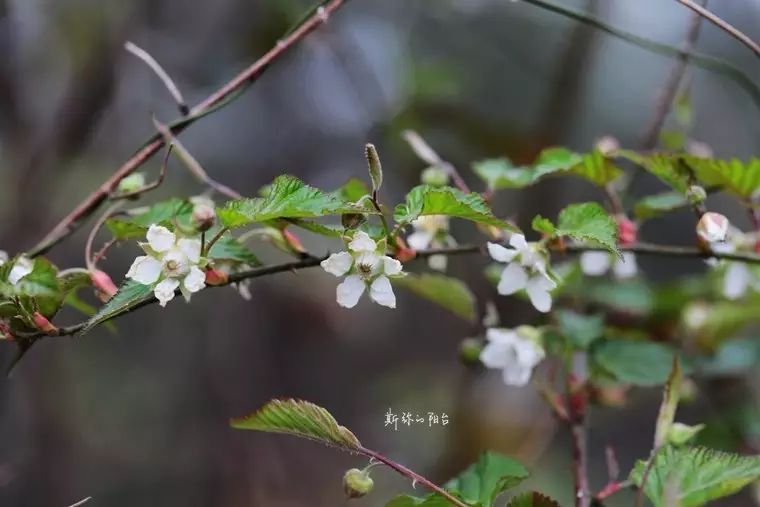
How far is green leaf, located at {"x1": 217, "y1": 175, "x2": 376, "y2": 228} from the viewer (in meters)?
0.45

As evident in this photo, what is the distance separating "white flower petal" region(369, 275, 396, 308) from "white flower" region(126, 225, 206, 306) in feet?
0.36

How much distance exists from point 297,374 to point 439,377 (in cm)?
37

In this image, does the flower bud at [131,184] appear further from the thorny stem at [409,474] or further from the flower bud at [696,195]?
the flower bud at [696,195]

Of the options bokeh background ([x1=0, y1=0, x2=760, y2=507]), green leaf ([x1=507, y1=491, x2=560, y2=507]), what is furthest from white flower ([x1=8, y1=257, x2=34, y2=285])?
bokeh background ([x1=0, y1=0, x2=760, y2=507])

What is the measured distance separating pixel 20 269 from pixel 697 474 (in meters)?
0.46

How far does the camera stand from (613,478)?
0.58 metres

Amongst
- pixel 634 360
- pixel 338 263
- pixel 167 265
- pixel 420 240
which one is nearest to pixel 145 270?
pixel 167 265

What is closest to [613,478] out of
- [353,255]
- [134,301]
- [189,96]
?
[353,255]

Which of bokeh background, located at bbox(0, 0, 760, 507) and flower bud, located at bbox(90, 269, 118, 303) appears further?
bokeh background, located at bbox(0, 0, 760, 507)

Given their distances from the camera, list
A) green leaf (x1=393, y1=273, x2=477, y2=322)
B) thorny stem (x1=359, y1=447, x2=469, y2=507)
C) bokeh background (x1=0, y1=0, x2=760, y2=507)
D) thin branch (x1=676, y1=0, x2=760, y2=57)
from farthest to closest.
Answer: bokeh background (x1=0, y1=0, x2=760, y2=507) < green leaf (x1=393, y1=273, x2=477, y2=322) < thin branch (x1=676, y1=0, x2=760, y2=57) < thorny stem (x1=359, y1=447, x2=469, y2=507)

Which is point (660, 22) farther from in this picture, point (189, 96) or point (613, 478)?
point (613, 478)

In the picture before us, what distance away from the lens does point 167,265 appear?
0.47 metres

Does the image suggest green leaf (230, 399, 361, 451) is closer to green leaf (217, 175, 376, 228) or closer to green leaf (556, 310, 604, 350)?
green leaf (217, 175, 376, 228)

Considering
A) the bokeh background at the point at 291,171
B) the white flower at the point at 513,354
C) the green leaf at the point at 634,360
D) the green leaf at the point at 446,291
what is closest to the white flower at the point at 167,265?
the green leaf at the point at 446,291
